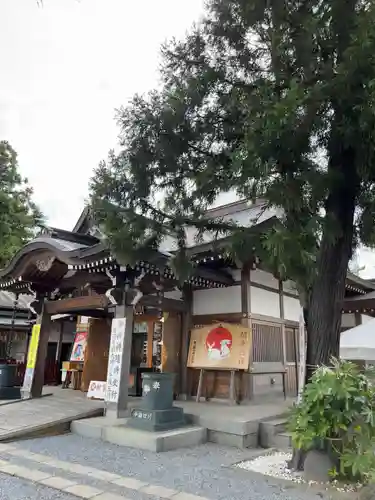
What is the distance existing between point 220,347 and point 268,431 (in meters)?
2.41

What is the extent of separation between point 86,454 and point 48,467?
2.66 ft

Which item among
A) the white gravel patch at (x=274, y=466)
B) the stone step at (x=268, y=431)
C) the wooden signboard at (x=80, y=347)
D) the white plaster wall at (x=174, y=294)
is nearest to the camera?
the white gravel patch at (x=274, y=466)

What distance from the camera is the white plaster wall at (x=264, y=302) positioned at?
345 inches

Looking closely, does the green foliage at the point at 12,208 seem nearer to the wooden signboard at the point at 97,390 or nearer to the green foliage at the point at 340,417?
the wooden signboard at the point at 97,390

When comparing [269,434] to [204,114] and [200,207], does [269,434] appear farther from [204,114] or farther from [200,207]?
[204,114]

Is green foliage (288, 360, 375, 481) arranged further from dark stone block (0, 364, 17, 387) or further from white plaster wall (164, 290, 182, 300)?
dark stone block (0, 364, 17, 387)

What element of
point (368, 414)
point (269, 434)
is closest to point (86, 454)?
point (269, 434)

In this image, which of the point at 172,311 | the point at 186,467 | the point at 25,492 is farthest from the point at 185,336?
the point at 25,492

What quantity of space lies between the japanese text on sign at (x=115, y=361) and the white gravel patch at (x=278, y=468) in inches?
112

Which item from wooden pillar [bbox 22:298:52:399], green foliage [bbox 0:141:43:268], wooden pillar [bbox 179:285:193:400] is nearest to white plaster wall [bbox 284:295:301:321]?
wooden pillar [bbox 179:285:193:400]

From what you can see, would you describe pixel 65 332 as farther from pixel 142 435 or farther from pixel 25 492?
pixel 25 492

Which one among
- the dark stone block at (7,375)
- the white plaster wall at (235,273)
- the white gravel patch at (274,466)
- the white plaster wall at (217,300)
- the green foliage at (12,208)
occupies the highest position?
the green foliage at (12,208)

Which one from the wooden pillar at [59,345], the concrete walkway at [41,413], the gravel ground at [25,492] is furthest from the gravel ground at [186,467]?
the wooden pillar at [59,345]

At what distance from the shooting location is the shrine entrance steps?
579cm
